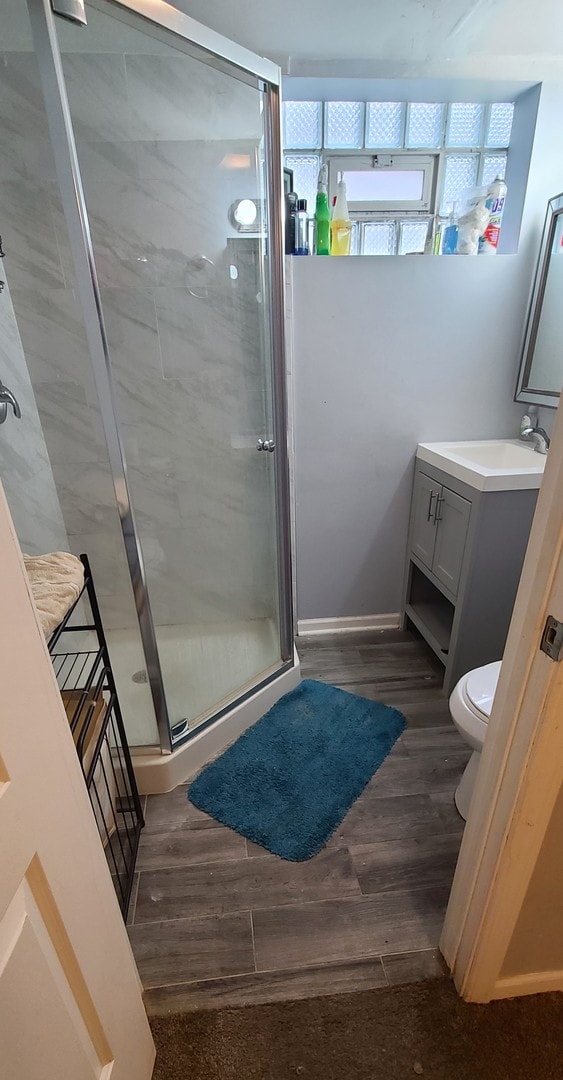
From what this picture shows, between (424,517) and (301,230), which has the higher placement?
(301,230)

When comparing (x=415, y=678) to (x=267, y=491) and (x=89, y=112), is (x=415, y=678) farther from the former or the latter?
(x=89, y=112)

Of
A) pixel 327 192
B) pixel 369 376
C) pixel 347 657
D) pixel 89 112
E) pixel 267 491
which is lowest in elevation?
pixel 347 657

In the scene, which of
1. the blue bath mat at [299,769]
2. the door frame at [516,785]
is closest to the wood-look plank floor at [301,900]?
the blue bath mat at [299,769]

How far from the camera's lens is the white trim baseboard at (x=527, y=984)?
1002 millimetres

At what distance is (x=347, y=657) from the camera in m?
2.15

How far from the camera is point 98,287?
1.18 meters

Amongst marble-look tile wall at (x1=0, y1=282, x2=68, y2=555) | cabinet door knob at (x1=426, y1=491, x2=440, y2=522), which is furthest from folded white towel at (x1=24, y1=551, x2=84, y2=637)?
cabinet door knob at (x1=426, y1=491, x2=440, y2=522)

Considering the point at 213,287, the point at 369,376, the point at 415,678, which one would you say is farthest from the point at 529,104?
the point at 415,678

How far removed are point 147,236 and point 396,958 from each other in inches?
87.4

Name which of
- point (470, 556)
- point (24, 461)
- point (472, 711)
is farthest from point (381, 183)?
point (472, 711)

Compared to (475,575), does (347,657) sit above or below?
below

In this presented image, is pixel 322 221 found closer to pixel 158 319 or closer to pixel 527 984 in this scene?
pixel 158 319

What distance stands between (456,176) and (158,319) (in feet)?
Result: 4.57

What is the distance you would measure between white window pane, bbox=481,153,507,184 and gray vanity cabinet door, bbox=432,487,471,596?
1.33 m
